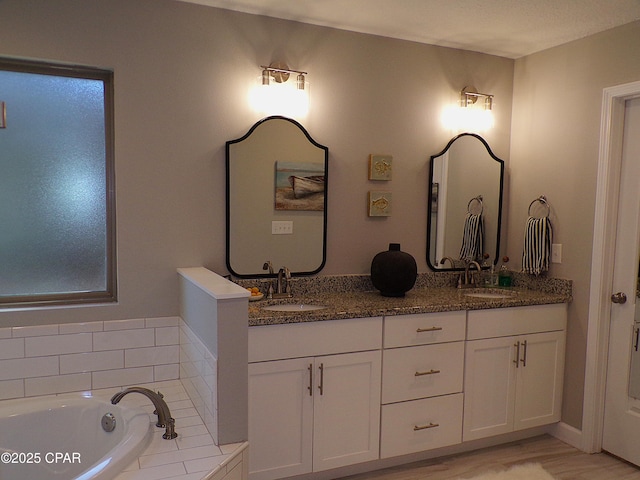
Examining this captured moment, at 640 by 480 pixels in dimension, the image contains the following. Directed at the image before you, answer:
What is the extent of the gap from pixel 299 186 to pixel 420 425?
1504 millimetres

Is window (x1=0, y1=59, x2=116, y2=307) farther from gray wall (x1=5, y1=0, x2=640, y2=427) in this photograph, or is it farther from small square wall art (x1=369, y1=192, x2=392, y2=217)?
small square wall art (x1=369, y1=192, x2=392, y2=217)

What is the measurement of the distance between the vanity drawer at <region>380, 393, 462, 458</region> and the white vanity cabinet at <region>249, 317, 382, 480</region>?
8 cm

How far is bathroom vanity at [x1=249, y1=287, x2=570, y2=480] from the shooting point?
7.88ft

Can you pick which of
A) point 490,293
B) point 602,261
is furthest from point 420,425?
point 602,261

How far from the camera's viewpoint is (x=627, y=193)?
2.88 meters

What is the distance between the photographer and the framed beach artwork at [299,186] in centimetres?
291

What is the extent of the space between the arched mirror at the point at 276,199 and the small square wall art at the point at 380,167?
0.31m

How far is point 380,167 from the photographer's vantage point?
3154mm

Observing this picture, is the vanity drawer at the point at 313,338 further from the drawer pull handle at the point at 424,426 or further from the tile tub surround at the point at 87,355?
the tile tub surround at the point at 87,355

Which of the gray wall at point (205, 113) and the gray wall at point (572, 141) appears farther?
the gray wall at point (572, 141)

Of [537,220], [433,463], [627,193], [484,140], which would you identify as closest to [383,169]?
[484,140]

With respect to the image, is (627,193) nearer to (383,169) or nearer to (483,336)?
(483,336)

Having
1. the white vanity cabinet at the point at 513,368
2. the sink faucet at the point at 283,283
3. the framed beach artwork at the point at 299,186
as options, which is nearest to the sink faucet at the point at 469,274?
the white vanity cabinet at the point at 513,368

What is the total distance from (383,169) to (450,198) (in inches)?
21.7
